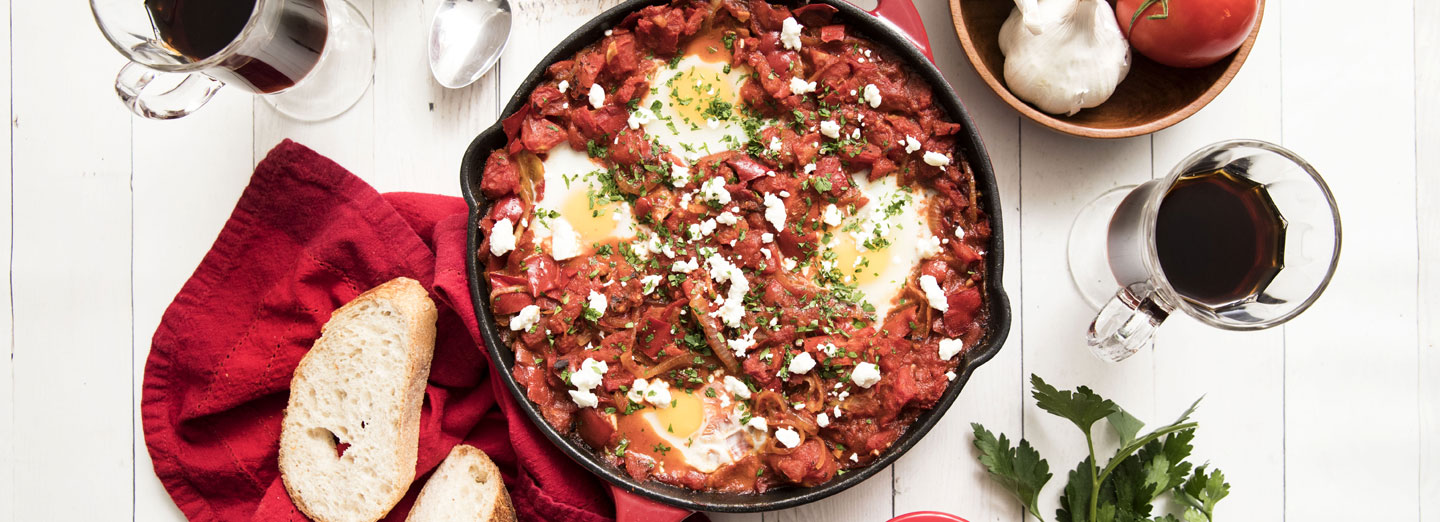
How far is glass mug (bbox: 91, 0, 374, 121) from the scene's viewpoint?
242 cm

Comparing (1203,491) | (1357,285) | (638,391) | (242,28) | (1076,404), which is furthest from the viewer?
(1357,285)

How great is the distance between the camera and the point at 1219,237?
8.08ft

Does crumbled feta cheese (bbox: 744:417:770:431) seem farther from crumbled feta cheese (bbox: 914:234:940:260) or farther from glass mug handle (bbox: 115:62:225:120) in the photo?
glass mug handle (bbox: 115:62:225:120)

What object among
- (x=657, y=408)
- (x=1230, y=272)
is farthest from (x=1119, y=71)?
(x=657, y=408)

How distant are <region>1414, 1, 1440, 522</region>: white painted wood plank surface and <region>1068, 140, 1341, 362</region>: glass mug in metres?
0.93

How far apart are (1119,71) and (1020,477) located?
1308 mm

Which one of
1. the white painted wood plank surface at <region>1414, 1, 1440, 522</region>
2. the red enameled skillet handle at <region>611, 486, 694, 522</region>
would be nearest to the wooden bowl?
the white painted wood plank surface at <region>1414, 1, 1440, 522</region>

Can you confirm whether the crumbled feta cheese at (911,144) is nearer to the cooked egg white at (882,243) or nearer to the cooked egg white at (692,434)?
the cooked egg white at (882,243)

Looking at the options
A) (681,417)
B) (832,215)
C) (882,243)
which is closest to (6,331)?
(681,417)

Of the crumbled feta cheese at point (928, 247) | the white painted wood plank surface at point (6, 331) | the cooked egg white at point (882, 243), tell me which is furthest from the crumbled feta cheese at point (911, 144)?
the white painted wood plank surface at point (6, 331)

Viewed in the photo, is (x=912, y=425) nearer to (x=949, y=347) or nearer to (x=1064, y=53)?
(x=949, y=347)

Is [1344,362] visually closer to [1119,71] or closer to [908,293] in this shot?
[1119,71]

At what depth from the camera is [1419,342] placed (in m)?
2.96

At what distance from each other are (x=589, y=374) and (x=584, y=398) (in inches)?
2.8
